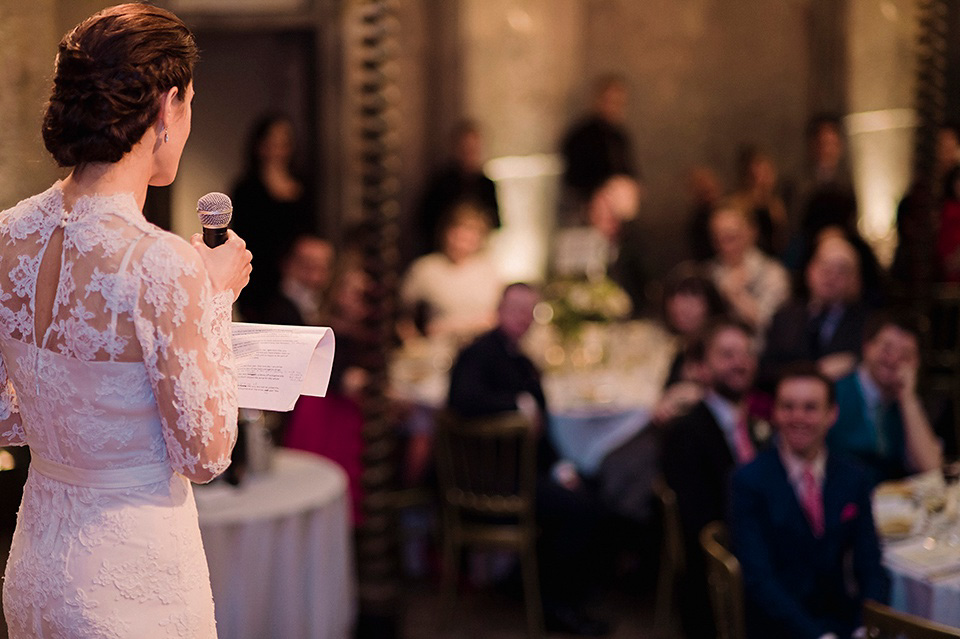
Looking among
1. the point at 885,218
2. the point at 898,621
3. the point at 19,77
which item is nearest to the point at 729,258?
the point at 885,218

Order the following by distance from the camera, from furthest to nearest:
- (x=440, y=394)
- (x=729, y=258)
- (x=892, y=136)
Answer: (x=892, y=136) → (x=729, y=258) → (x=440, y=394)

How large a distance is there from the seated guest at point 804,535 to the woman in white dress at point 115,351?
1755 mm

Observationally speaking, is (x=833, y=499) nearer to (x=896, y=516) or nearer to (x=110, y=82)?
(x=896, y=516)

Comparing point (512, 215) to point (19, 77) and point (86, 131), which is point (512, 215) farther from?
point (86, 131)

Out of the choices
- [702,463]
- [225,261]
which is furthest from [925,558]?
[225,261]

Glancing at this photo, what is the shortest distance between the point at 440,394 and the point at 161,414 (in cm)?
380

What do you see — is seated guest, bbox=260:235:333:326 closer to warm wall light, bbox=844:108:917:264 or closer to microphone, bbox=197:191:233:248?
warm wall light, bbox=844:108:917:264

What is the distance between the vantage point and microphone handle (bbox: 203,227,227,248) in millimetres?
1797

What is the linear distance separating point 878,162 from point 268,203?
A: 405 cm

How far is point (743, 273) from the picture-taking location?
668 centimetres

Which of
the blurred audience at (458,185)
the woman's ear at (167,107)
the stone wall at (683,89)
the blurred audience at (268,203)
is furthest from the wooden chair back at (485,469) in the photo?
the stone wall at (683,89)

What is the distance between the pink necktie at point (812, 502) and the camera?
10.5 ft

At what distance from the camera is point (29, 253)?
1770 millimetres

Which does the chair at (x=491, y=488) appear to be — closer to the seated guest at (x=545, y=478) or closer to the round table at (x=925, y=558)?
the seated guest at (x=545, y=478)
